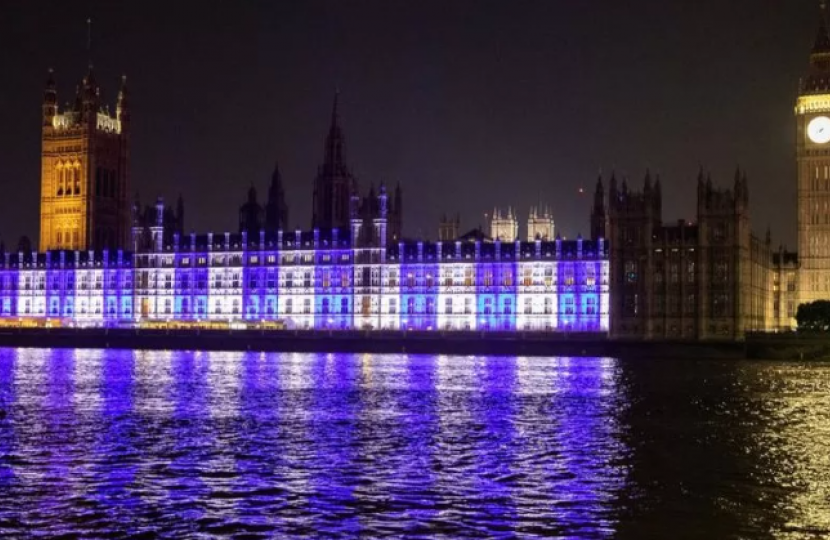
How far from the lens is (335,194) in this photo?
554 ft

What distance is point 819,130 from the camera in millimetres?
149375

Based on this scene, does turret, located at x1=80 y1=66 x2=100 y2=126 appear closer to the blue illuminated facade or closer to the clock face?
the blue illuminated facade

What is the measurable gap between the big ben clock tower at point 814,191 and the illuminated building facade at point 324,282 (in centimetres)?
2505

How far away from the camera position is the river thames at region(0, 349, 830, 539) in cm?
2767

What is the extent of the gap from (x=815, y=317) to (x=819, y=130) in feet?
121

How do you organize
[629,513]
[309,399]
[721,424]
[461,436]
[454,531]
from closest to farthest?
[454,531], [629,513], [461,436], [721,424], [309,399]

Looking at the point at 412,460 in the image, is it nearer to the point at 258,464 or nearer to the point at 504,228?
the point at 258,464

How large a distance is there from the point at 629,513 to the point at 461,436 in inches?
622

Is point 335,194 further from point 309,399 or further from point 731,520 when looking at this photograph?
point 731,520

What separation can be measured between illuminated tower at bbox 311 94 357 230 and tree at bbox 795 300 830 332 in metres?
66.9

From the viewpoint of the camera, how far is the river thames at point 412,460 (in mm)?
27672

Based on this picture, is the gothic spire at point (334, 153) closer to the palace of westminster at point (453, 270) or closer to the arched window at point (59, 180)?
the palace of westminster at point (453, 270)

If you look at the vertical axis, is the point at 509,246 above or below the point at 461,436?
above

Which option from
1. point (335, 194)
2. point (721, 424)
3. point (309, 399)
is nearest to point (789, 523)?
point (721, 424)
